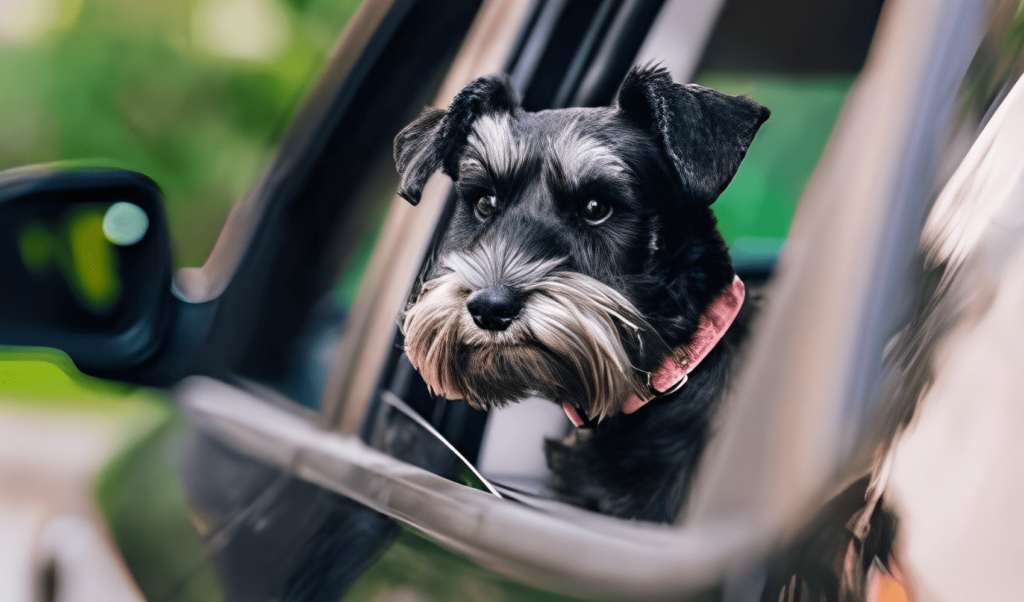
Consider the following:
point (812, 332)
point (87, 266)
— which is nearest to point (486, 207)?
point (812, 332)

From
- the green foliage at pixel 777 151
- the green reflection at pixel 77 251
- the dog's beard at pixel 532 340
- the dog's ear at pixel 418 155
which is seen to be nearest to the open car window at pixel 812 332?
the green foliage at pixel 777 151

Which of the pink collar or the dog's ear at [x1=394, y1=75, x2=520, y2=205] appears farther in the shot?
the dog's ear at [x1=394, y1=75, x2=520, y2=205]

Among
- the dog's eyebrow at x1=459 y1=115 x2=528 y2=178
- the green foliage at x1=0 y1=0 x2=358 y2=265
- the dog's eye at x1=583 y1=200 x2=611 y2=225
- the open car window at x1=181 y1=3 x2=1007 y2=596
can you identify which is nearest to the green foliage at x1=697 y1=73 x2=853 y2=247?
the open car window at x1=181 y1=3 x2=1007 y2=596

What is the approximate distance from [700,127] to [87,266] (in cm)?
124

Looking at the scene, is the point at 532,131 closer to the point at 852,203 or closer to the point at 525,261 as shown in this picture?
the point at 525,261

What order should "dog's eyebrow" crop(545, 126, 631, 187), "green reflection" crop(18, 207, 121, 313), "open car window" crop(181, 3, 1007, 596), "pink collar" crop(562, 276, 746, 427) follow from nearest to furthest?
1. "open car window" crop(181, 3, 1007, 596)
2. "pink collar" crop(562, 276, 746, 427)
3. "dog's eyebrow" crop(545, 126, 631, 187)
4. "green reflection" crop(18, 207, 121, 313)

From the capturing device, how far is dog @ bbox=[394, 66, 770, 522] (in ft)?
3.11

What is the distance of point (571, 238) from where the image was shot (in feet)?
3.49

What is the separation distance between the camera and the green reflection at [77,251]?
1423 millimetres

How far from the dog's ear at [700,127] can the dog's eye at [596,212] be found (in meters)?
0.12

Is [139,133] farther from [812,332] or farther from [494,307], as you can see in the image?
[812,332]

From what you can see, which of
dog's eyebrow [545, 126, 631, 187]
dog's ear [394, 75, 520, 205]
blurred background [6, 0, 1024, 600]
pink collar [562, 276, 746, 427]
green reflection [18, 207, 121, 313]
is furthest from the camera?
green reflection [18, 207, 121, 313]

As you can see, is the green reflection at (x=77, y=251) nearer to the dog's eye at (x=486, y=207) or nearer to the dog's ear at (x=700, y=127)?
the dog's eye at (x=486, y=207)

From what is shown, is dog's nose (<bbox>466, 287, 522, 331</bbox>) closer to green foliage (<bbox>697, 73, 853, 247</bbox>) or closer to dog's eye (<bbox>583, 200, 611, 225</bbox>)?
dog's eye (<bbox>583, 200, 611, 225</bbox>)
